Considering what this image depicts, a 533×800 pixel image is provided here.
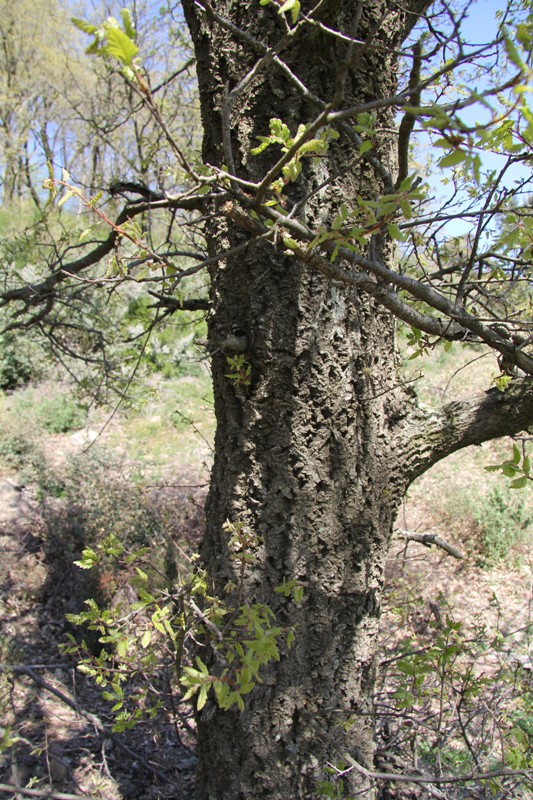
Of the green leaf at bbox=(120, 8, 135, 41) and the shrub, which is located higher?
the green leaf at bbox=(120, 8, 135, 41)

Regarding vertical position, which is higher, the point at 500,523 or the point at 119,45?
the point at 119,45

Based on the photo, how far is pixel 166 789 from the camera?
2643mm

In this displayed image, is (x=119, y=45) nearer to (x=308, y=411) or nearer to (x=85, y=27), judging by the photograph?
(x=85, y=27)

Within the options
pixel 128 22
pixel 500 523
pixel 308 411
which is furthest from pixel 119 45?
pixel 500 523

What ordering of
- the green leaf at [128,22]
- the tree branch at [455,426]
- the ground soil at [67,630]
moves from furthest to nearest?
the ground soil at [67,630]
the tree branch at [455,426]
the green leaf at [128,22]

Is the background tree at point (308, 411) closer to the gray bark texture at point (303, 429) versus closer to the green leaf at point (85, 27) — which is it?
the gray bark texture at point (303, 429)

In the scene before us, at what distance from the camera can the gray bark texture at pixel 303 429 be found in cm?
163

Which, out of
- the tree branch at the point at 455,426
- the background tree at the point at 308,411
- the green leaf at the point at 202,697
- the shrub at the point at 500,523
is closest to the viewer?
the green leaf at the point at 202,697

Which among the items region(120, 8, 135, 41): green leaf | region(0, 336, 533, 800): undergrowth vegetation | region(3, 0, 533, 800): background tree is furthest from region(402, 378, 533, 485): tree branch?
region(120, 8, 135, 41): green leaf

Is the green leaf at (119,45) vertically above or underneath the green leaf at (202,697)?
above

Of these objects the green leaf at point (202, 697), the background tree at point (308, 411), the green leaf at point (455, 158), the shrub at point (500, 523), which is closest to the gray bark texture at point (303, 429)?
the background tree at point (308, 411)

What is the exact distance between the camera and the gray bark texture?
5.34ft

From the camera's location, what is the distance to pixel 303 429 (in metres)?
1.71

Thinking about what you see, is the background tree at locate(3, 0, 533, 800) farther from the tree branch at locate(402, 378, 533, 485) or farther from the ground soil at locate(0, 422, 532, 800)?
the ground soil at locate(0, 422, 532, 800)
